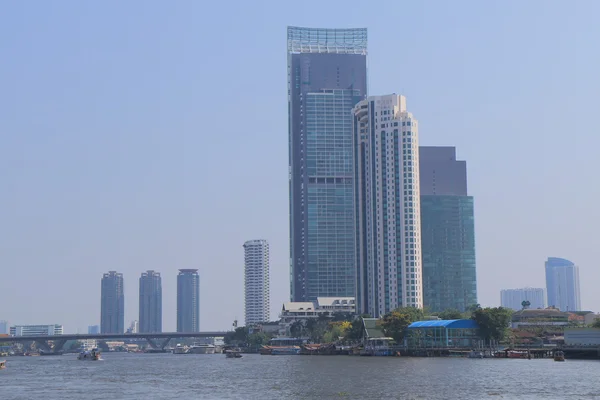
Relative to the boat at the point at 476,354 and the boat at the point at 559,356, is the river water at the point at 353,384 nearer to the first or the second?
the boat at the point at 559,356

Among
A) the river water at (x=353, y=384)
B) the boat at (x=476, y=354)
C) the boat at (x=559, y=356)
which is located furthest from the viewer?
the boat at (x=476, y=354)

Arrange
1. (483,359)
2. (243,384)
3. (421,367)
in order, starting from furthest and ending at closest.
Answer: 1. (483,359)
2. (421,367)
3. (243,384)

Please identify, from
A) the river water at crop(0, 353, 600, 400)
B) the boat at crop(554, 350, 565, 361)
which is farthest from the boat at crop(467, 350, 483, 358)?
→ the river water at crop(0, 353, 600, 400)

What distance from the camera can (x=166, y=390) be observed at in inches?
4843

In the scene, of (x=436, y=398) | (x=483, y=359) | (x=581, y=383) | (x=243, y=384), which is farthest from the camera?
(x=483, y=359)

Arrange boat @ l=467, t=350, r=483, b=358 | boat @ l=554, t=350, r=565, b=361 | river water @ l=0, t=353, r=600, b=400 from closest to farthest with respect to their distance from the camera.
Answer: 1. river water @ l=0, t=353, r=600, b=400
2. boat @ l=554, t=350, r=565, b=361
3. boat @ l=467, t=350, r=483, b=358

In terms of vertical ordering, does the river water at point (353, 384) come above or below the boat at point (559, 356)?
below

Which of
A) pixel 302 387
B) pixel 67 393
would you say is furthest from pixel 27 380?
pixel 302 387

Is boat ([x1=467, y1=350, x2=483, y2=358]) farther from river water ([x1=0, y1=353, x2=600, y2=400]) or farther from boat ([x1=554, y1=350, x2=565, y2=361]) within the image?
river water ([x1=0, y1=353, x2=600, y2=400])

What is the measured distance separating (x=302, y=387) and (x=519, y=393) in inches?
1134

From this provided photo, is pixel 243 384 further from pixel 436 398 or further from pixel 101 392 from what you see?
pixel 436 398

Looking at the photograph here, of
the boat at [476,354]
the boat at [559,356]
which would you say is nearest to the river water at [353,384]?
the boat at [559,356]

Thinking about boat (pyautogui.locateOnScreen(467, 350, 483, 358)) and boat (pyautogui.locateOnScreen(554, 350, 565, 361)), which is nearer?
boat (pyautogui.locateOnScreen(554, 350, 565, 361))

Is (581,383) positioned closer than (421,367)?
Yes
